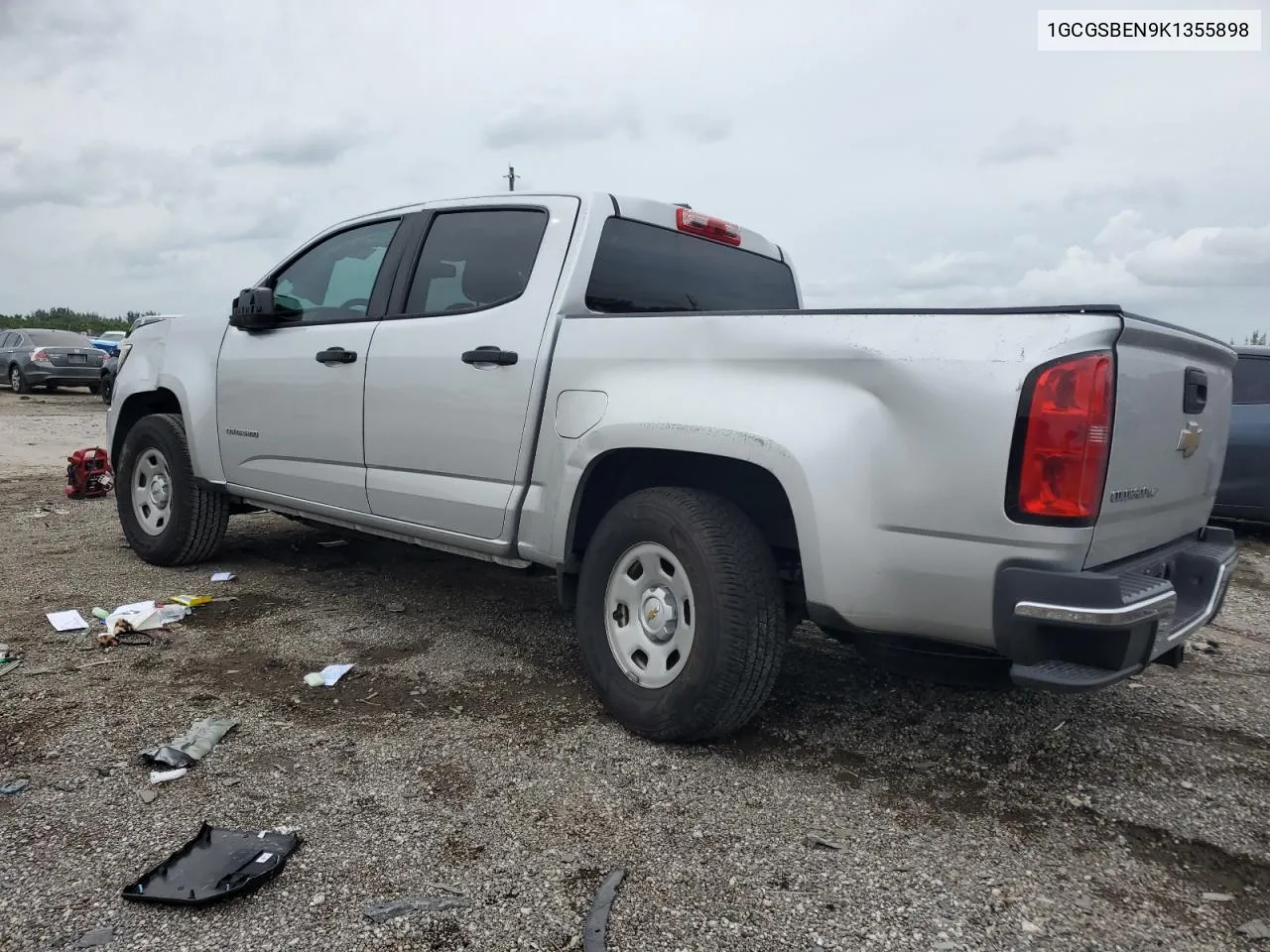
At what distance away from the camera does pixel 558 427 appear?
3.25 metres

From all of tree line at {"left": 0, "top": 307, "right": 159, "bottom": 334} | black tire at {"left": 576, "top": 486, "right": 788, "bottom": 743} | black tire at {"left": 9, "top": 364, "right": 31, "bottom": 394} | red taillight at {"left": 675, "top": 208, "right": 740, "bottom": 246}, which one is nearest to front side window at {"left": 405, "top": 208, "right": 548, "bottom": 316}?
red taillight at {"left": 675, "top": 208, "right": 740, "bottom": 246}

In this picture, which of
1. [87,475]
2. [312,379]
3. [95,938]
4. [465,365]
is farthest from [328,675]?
[87,475]

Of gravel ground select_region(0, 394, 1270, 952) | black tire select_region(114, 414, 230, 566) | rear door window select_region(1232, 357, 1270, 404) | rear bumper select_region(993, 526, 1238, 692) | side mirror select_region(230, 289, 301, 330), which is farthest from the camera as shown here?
rear door window select_region(1232, 357, 1270, 404)

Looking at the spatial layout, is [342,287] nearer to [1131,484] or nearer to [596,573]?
[596,573]

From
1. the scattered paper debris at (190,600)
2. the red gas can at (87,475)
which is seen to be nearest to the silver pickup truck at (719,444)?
the scattered paper debris at (190,600)

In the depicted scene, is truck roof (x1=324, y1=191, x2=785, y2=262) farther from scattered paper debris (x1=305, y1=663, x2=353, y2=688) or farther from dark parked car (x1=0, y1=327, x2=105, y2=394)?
dark parked car (x1=0, y1=327, x2=105, y2=394)

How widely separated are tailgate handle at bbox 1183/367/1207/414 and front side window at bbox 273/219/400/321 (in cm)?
321

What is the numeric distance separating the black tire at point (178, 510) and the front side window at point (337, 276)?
3.56 feet

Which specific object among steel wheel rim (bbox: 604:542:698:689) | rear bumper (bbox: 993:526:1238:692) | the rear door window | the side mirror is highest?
the side mirror

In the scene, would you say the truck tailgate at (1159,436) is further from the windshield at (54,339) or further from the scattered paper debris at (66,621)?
the windshield at (54,339)

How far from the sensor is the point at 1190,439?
8.96ft

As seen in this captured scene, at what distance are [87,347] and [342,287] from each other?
1927 centimetres

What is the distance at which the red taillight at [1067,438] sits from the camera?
7.30ft

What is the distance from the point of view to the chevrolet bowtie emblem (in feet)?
8.78
